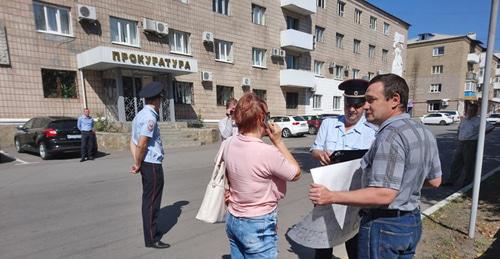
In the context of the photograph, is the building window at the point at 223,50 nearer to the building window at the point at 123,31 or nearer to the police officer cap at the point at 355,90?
the building window at the point at 123,31

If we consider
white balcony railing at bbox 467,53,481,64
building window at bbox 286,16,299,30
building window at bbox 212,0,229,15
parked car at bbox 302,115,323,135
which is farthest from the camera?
white balcony railing at bbox 467,53,481,64

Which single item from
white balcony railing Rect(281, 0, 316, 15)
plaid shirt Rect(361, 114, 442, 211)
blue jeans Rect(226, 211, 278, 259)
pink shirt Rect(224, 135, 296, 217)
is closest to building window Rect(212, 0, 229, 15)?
white balcony railing Rect(281, 0, 316, 15)

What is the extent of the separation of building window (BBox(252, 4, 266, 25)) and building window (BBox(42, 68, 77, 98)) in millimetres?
13541

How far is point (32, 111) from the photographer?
44.1 feet

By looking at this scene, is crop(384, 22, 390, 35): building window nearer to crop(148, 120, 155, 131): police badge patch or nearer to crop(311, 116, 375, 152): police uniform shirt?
crop(311, 116, 375, 152): police uniform shirt

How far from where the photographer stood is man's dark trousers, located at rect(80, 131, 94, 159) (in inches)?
392

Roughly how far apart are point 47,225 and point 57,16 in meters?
13.3

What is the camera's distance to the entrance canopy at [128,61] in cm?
1336

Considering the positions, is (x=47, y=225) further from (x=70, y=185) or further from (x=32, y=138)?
(x=32, y=138)

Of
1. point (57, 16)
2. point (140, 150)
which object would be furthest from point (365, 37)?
point (140, 150)

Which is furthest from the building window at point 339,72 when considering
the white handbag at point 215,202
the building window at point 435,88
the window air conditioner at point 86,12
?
the white handbag at point 215,202

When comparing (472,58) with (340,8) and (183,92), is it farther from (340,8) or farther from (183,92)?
(183,92)

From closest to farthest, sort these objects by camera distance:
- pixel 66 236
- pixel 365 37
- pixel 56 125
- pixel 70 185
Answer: pixel 66 236 < pixel 70 185 < pixel 56 125 < pixel 365 37

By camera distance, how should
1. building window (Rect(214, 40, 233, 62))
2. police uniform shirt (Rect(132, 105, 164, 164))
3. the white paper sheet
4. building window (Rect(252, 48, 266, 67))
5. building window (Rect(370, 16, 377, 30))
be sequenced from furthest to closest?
building window (Rect(370, 16, 377, 30)), building window (Rect(252, 48, 266, 67)), building window (Rect(214, 40, 233, 62)), police uniform shirt (Rect(132, 105, 164, 164)), the white paper sheet
